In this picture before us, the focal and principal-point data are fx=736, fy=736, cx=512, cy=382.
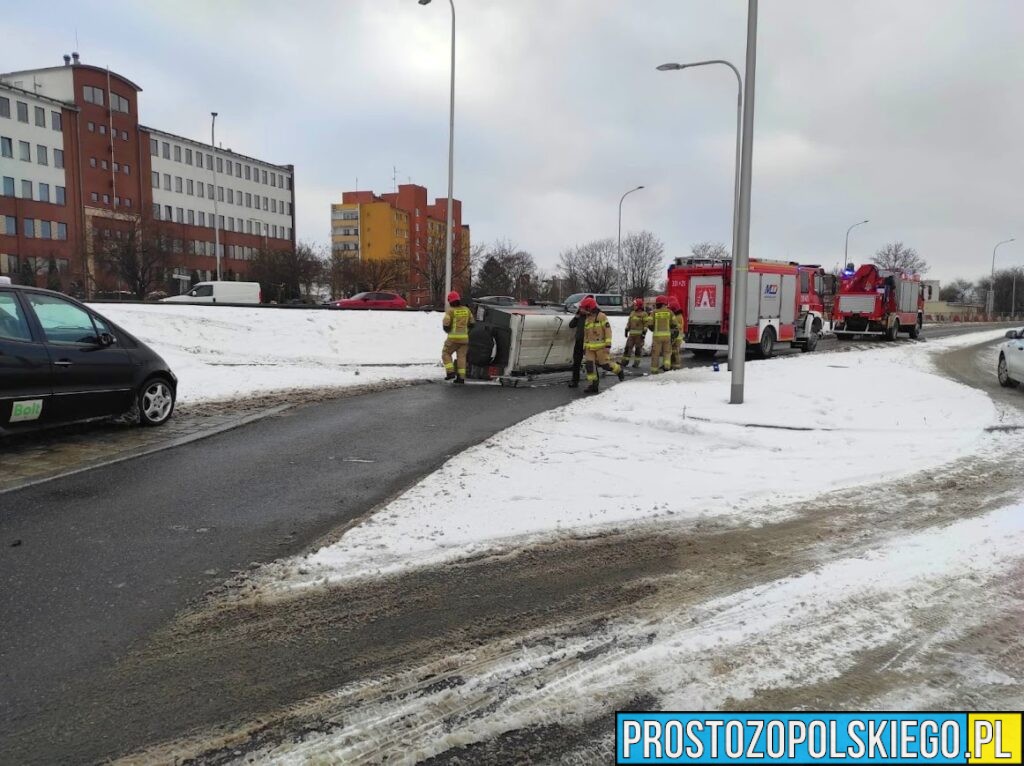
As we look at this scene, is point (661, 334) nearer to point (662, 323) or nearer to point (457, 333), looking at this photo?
point (662, 323)

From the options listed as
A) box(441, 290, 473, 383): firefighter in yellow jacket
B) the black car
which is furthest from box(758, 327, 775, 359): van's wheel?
the black car

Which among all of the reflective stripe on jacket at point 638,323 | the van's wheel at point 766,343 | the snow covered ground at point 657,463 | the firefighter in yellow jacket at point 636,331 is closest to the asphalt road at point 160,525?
the snow covered ground at point 657,463

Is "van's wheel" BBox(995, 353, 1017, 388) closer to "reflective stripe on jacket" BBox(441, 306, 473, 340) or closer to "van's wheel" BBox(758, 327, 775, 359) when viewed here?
"van's wheel" BBox(758, 327, 775, 359)

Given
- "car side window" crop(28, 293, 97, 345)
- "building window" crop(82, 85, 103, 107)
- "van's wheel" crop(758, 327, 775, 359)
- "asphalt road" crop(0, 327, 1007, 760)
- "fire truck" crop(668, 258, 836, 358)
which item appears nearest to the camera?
"asphalt road" crop(0, 327, 1007, 760)

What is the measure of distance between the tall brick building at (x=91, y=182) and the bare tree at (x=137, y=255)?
3.05 ft

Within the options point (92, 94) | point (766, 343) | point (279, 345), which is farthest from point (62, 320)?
point (92, 94)

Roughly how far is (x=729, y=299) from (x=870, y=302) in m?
12.2

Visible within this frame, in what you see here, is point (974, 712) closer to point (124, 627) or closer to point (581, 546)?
point (581, 546)

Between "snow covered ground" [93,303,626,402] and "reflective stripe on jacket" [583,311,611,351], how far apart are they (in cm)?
398

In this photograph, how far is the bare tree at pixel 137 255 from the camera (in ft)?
154

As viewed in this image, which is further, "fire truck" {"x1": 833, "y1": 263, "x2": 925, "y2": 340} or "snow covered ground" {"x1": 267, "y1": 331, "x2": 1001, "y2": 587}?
"fire truck" {"x1": 833, "y1": 263, "x2": 925, "y2": 340}

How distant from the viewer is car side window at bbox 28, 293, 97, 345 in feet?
24.9

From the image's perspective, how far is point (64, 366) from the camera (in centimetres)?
761

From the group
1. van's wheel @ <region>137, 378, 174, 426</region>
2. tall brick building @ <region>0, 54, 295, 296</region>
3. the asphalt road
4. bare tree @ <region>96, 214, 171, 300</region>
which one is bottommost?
the asphalt road
